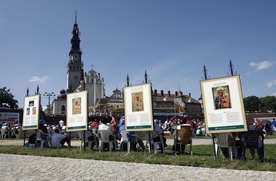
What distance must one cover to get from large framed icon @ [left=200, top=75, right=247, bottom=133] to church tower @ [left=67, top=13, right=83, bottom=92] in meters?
105

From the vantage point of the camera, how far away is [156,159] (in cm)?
723

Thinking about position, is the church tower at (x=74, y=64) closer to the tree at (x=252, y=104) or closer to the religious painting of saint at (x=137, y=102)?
the tree at (x=252, y=104)

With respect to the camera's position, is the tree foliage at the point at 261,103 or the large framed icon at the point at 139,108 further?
the tree foliage at the point at 261,103

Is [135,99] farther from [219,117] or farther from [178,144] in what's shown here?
[219,117]

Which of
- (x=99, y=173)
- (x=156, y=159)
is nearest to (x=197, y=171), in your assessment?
(x=156, y=159)

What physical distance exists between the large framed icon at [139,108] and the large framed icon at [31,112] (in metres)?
5.69

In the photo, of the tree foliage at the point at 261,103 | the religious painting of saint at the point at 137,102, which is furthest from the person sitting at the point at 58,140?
the tree foliage at the point at 261,103

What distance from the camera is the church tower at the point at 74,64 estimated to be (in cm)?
10969

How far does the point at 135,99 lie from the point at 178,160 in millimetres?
3144

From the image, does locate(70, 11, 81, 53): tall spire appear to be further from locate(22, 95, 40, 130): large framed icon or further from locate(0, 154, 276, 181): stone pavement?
locate(0, 154, 276, 181): stone pavement

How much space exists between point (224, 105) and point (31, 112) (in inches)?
392

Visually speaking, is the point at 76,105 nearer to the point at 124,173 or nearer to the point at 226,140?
the point at 124,173

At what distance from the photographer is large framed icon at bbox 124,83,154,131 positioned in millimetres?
8820

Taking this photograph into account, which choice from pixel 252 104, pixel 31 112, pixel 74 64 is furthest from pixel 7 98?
pixel 252 104
